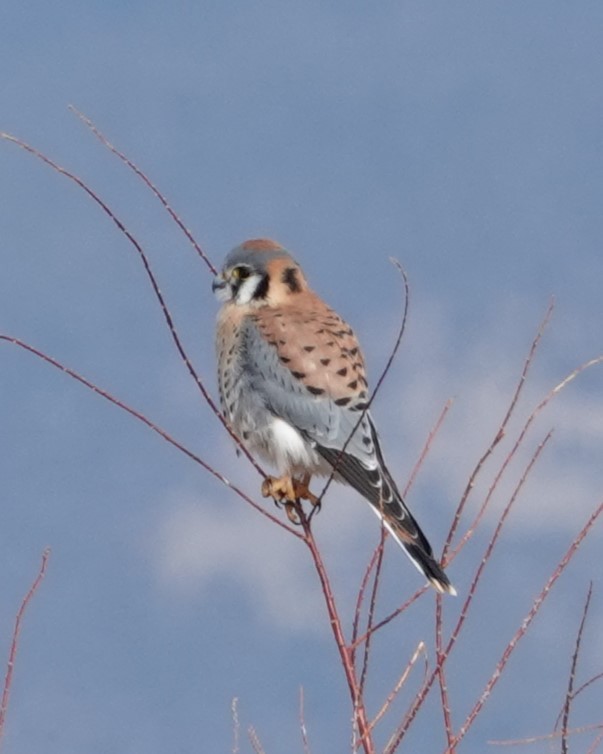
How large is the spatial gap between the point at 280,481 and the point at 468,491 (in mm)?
1010

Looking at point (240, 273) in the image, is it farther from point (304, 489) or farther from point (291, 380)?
point (304, 489)

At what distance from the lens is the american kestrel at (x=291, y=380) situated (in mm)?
3160

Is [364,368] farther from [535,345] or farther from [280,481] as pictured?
[535,345]

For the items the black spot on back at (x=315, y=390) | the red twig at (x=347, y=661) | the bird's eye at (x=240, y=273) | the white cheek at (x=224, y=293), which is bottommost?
the red twig at (x=347, y=661)

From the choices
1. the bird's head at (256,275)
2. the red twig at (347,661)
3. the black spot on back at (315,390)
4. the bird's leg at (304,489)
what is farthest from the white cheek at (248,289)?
the red twig at (347,661)

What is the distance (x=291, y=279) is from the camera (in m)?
3.62

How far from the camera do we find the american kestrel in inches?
124

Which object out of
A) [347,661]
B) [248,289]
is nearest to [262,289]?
[248,289]

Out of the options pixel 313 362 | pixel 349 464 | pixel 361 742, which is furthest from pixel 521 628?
pixel 313 362

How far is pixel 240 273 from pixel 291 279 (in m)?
0.15

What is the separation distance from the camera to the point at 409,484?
8.87 feet

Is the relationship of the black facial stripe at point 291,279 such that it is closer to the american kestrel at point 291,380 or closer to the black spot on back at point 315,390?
the american kestrel at point 291,380

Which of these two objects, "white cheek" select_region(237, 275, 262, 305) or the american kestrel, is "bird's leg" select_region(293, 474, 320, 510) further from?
"white cheek" select_region(237, 275, 262, 305)

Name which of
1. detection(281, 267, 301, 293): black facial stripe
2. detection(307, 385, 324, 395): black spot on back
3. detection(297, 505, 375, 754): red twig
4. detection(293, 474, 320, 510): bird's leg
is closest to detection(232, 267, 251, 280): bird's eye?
detection(281, 267, 301, 293): black facial stripe
